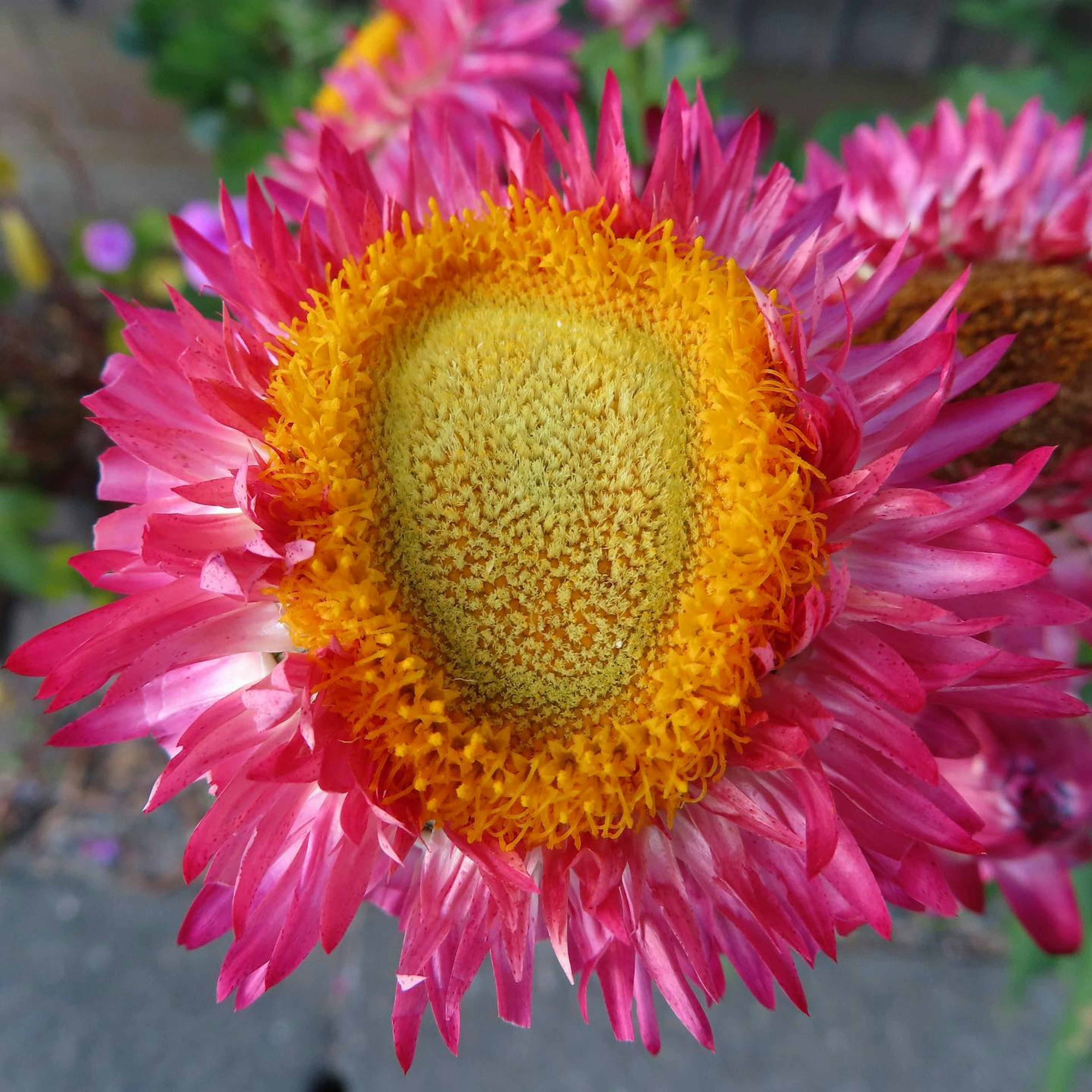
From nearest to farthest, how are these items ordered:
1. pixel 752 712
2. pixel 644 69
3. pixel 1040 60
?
pixel 752 712
pixel 644 69
pixel 1040 60

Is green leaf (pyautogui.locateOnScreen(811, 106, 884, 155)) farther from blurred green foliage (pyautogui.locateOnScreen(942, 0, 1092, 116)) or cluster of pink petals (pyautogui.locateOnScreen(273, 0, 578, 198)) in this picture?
cluster of pink petals (pyautogui.locateOnScreen(273, 0, 578, 198))

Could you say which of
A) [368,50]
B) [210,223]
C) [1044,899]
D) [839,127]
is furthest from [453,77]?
[1044,899]

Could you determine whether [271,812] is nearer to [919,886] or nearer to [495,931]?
[495,931]

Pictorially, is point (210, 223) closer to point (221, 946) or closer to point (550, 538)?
point (550, 538)

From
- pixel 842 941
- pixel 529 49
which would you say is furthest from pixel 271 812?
pixel 842 941

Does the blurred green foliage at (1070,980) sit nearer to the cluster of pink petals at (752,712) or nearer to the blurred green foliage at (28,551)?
the cluster of pink petals at (752,712)

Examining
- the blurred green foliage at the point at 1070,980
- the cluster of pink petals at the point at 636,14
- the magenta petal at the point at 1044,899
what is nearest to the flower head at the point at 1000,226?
the magenta petal at the point at 1044,899
